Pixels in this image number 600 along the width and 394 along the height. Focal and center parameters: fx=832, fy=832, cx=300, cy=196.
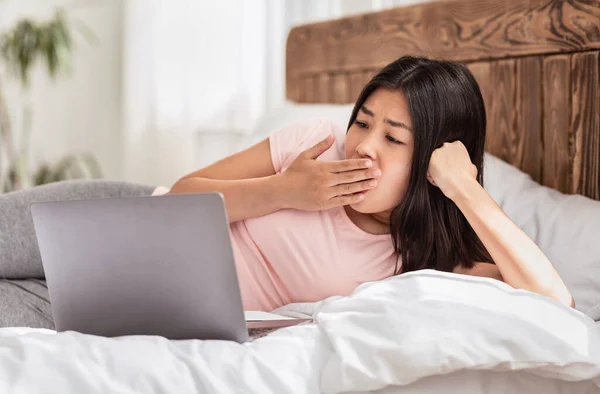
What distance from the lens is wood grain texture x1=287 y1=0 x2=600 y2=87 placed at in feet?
6.17

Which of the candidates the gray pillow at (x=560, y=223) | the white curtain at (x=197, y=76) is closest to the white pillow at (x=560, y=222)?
the gray pillow at (x=560, y=223)

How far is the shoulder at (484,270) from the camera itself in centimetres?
154

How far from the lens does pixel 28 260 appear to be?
Result: 1.67m

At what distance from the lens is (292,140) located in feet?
5.47

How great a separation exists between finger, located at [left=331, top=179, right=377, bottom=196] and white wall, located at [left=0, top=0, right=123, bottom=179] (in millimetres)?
2461

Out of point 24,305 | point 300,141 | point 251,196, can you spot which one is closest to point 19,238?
point 24,305

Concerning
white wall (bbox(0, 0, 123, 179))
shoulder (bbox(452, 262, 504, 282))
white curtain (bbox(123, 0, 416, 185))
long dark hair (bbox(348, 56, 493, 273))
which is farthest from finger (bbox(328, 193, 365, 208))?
white wall (bbox(0, 0, 123, 179))

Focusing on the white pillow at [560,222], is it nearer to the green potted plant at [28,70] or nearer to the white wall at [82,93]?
the green potted plant at [28,70]

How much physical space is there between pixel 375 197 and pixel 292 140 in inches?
9.1

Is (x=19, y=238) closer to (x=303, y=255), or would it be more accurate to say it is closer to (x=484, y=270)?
(x=303, y=255)

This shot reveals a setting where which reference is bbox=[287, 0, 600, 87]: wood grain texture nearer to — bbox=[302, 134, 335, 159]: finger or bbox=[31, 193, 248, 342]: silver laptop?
bbox=[302, 134, 335, 159]: finger

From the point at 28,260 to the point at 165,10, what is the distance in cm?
179

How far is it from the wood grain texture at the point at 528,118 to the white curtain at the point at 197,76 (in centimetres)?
130

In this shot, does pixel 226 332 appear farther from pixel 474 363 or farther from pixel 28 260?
pixel 28 260
